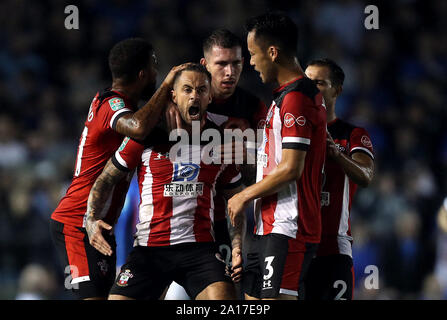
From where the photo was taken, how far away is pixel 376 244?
7.70 meters

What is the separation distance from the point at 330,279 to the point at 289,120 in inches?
47.2

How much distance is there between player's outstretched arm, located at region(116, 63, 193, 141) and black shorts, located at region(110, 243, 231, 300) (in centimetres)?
70

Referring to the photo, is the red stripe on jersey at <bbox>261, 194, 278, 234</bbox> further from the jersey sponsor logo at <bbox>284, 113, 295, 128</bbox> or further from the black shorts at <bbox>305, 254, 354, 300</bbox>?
the black shorts at <bbox>305, 254, 354, 300</bbox>

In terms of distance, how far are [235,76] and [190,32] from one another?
5.36 metres

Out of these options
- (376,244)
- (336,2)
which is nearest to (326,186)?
(376,244)

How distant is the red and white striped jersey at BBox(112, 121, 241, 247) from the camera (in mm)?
3928

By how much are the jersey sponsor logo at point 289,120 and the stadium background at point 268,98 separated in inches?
145

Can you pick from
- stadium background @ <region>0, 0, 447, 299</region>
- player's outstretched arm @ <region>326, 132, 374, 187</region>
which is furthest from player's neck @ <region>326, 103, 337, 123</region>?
stadium background @ <region>0, 0, 447, 299</region>

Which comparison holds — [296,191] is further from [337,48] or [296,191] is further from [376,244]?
[337,48]

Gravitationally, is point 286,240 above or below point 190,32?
below

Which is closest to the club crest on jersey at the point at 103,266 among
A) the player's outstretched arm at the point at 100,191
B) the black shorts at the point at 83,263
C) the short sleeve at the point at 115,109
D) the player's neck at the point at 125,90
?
the black shorts at the point at 83,263

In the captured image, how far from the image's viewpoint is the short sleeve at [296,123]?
3512 millimetres

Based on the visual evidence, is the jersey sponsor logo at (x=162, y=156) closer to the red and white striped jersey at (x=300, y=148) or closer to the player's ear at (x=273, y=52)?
the red and white striped jersey at (x=300, y=148)

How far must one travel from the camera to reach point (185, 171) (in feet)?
13.0
